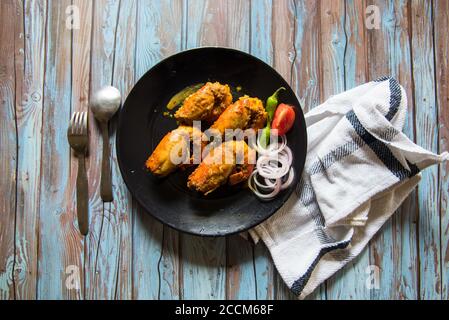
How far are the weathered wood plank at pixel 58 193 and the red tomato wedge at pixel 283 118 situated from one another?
87cm

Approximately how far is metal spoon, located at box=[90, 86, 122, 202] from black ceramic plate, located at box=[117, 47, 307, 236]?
3.5 inches

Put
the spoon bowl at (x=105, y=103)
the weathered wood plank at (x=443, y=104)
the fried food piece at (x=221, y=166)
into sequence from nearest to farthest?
1. the fried food piece at (x=221, y=166)
2. the spoon bowl at (x=105, y=103)
3. the weathered wood plank at (x=443, y=104)

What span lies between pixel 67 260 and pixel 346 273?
117 centimetres

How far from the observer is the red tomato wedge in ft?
5.50

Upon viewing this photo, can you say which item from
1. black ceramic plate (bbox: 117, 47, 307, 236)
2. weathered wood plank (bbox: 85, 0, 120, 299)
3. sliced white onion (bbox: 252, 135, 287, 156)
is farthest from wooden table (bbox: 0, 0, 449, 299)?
sliced white onion (bbox: 252, 135, 287, 156)

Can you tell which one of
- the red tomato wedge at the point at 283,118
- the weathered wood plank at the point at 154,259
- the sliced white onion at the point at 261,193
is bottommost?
the weathered wood plank at the point at 154,259

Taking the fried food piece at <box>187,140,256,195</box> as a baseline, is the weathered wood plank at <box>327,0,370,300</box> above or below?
above

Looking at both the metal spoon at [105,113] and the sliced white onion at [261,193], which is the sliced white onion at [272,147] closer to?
the sliced white onion at [261,193]

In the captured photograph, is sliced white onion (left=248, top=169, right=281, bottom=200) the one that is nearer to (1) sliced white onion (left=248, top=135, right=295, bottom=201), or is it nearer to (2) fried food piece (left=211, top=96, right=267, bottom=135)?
(1) sliced white onion (left=248, top=135, right=295, bottom=201)

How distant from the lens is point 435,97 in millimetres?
1882

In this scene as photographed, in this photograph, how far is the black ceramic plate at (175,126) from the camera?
1.70 metres

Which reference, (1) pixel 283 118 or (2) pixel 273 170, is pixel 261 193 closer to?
(2) pixel 273 170

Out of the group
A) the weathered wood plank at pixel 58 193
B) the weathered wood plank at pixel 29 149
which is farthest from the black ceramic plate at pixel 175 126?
the weathered wood plank at pixel 29 149
